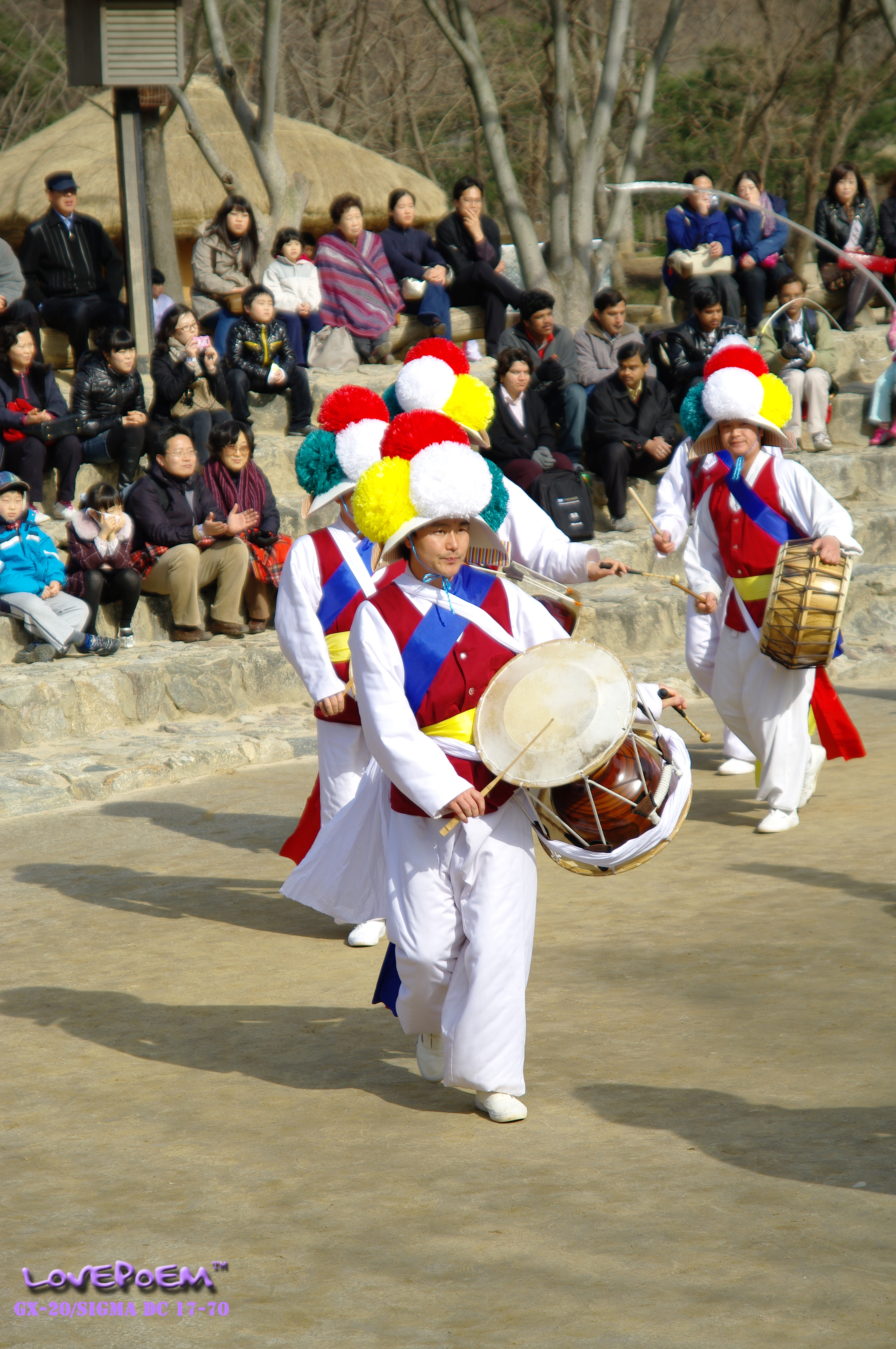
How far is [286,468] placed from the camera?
10.4 meters

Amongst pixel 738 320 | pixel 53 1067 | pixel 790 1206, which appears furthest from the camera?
pixel 738 320

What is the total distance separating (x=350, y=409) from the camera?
16.9 ft

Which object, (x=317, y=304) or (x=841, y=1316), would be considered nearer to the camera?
(x=841, y=1316)

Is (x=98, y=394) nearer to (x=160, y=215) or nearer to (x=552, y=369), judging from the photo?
(x=552, y=369)

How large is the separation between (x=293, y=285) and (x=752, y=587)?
19.3 ft

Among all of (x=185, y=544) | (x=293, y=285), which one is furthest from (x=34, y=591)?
(x=293, y=285)

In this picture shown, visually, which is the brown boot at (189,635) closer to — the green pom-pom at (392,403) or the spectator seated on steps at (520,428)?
the spectator seated on steps at (520,428)

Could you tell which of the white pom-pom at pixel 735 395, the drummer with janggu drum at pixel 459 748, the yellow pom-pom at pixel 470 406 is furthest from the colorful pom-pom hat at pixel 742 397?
the drummer with janggu drum at pixel 459 748

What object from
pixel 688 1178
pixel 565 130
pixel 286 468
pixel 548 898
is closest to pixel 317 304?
pixel 286 468

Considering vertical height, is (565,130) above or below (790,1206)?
above

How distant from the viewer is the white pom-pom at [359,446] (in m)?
5.06

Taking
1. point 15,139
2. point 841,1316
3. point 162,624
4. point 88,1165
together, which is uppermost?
point 15,139

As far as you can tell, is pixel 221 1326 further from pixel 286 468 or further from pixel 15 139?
pixel 15 139

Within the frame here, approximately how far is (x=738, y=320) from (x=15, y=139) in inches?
591
